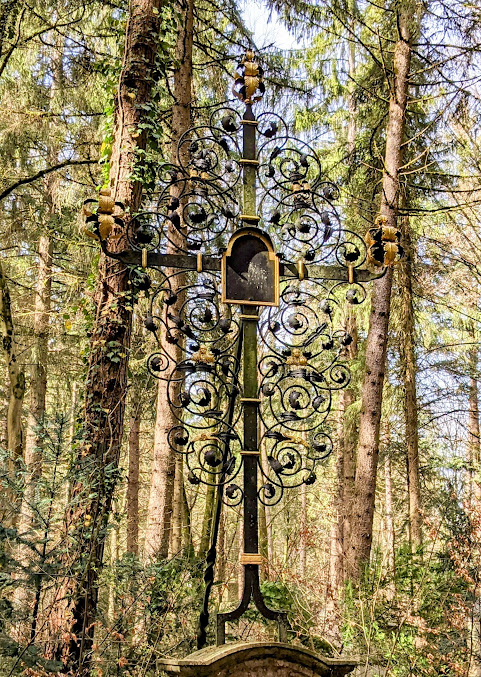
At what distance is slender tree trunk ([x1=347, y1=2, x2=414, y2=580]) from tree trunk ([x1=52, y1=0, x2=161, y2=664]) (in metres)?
3.06

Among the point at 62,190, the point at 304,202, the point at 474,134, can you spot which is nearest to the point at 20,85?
the point at 62,190

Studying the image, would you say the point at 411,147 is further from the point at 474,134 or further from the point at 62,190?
the point at 62,190

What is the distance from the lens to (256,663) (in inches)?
113

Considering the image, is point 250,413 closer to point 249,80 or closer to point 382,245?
point 382,245

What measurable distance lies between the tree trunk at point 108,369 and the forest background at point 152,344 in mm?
17

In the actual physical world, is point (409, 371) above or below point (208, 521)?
above

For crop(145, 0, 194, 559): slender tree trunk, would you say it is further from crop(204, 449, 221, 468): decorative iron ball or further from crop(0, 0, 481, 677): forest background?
crop(204, 449, 221, 468): decorative iron ball

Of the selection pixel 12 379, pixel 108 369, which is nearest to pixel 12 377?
pixel 12 379

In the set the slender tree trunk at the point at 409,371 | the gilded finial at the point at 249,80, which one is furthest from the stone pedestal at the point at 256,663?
the slender tree trunk at the point at 409,371

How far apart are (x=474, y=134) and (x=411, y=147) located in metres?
1.28

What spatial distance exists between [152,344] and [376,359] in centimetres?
408

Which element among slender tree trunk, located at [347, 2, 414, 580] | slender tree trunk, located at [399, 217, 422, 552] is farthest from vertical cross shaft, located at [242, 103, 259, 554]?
slender tree trunk, located at [399, 217, 422, 552]

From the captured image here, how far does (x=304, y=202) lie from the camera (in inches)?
148

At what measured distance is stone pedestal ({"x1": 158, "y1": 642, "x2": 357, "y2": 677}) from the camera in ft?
8.90
